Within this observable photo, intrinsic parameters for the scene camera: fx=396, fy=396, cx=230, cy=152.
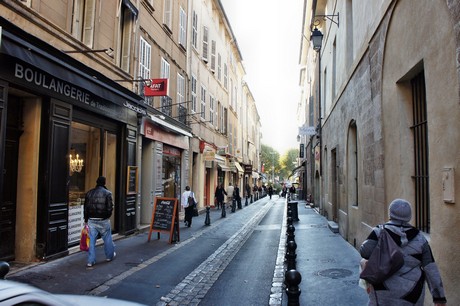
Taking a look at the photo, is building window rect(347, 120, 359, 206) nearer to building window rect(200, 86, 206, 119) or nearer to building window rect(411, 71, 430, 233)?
building window rect(411, 71, 430, 233)

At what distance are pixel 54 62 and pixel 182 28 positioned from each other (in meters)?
11.8

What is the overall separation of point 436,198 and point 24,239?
733 centimetres

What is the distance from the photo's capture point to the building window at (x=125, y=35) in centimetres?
1252

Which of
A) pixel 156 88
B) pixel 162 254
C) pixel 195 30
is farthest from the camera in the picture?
pixel 195 30

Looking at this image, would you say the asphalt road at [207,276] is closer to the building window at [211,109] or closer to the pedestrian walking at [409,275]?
the pedestrian walking at [409,275]

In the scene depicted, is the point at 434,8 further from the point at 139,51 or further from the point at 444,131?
the point at 139,51

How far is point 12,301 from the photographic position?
6.26 ft

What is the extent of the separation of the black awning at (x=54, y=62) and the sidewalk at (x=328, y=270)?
19.2 feet

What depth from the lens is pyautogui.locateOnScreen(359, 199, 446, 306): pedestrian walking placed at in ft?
10.6

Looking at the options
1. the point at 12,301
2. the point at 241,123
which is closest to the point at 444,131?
the point at 12,301

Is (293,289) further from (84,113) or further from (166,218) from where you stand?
(84,113)

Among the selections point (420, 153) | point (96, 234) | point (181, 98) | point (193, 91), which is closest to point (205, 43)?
point (193, 91)

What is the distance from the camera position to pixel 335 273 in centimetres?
736

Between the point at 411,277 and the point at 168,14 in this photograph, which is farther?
the point at 168,14
